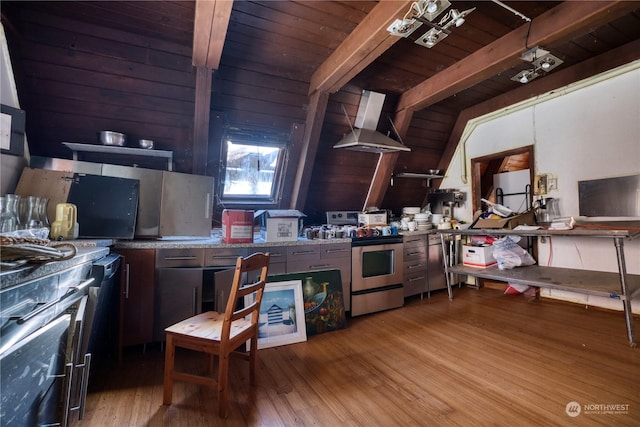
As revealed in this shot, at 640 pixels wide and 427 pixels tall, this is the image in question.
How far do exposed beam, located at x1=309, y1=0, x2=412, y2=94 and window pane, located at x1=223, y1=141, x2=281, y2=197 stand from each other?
97cm

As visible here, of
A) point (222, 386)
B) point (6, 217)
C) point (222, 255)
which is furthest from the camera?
point (222, 255)

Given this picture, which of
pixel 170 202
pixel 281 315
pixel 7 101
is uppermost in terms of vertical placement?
pixel 7 101

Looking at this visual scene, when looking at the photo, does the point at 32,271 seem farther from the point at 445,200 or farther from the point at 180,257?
the point at 445,200

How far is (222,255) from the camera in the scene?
2.41 m

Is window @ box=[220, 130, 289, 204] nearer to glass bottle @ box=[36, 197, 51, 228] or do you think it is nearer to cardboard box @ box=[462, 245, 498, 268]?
glass bottle @ box=[36, 197, 51, 228]

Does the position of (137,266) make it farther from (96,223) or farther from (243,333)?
(243,333)

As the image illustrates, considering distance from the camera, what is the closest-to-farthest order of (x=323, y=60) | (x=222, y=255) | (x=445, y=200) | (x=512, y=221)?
1. (x=222, y=255)
2. (x=323, y=60)
3. (x=512, y=221)
4. (x=445, y=200)

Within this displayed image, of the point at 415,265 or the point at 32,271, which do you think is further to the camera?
the point at 415,265

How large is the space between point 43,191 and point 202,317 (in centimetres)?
154

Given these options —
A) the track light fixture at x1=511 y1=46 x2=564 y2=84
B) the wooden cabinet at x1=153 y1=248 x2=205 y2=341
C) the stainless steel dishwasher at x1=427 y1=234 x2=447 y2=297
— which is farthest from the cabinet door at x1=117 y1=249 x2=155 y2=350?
the track light fixture at x1=511 y1=46 x2=564 y2=84

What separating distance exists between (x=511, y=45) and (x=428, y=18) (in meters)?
1.12

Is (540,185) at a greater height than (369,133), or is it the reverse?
(369,133)

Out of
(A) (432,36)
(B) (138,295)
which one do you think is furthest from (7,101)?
(A) (432,36)

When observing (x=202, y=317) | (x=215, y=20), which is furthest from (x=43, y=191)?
(x=215, y=20)
